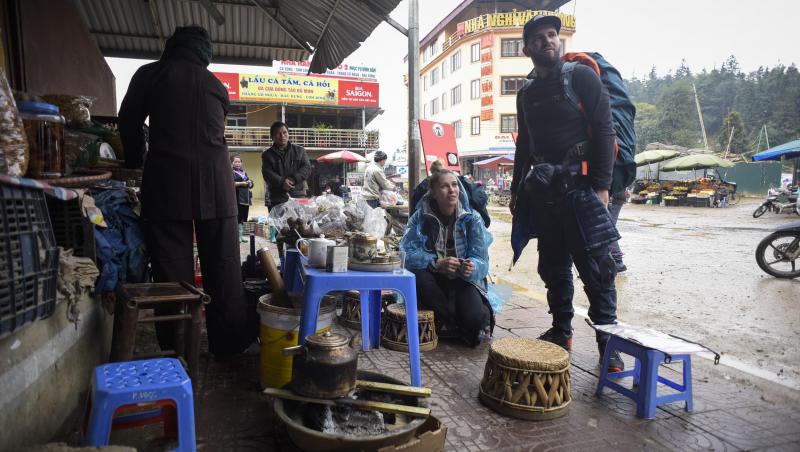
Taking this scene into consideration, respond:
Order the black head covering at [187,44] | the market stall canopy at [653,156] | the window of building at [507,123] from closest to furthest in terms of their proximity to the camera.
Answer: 1. the black head covering at [187,44]
2. the market stall canopy at [653,156]
3. the window of building at [507,123]

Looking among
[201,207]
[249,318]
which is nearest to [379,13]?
[201,207]

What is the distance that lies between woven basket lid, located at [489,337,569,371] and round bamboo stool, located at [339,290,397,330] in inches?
65.1

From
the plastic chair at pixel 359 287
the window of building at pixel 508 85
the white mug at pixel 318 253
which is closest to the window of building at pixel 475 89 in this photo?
the window of building at pixel 508 85

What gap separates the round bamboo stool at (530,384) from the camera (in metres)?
2.68

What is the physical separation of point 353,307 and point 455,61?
3742 cm

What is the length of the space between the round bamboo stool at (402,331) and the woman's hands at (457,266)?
0.41 m

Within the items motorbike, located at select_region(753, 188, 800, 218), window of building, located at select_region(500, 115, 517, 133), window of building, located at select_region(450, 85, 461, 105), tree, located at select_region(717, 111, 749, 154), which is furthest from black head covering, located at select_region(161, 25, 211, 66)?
tree, located at select_region(717, 111, 749, 154)

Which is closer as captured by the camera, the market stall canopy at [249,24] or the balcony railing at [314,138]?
the market stall canopy at [249,24]

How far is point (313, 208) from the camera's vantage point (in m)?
5.13

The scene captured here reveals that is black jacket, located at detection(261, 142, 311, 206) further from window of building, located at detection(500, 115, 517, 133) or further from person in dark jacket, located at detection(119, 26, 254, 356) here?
window of building, located at detection(500, 115, 517, 133)

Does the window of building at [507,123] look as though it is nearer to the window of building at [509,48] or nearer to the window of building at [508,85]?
the window of building at [508,85]

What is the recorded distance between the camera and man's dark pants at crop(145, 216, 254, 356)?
3102mm

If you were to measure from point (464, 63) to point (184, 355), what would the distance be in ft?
121

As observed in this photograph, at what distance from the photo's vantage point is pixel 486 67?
34250 millimetres
